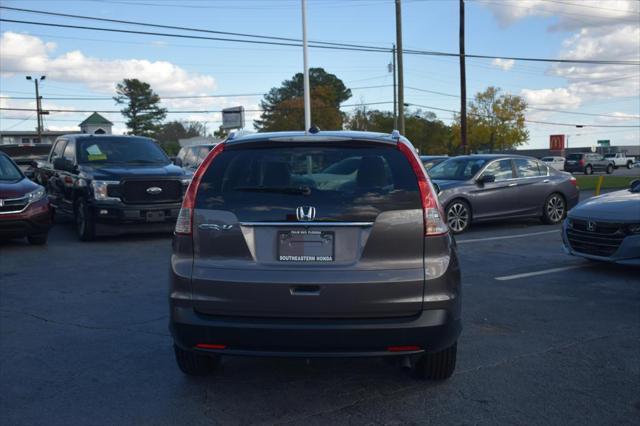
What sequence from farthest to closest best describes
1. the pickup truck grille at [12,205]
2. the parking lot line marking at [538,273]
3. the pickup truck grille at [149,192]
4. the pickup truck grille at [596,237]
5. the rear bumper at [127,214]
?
the pickup truck grille at [149,192], the rear bumper at [127,214], the pickup truck grille at [12,205], the parking lot line marking at [538,273], the pickup truck grille at [596,237]

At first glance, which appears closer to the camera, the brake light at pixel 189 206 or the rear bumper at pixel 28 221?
the brake light at pixel 189 206

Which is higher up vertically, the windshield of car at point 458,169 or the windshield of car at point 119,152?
the windshield of car at point 119,152

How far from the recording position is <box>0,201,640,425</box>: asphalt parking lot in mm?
3898

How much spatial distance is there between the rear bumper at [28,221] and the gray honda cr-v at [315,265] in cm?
745

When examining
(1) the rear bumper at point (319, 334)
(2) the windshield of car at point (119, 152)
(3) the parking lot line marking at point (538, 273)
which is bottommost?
(3) the parking lot line marking at point (538, 273)

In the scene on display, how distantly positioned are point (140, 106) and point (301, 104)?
25600 mm

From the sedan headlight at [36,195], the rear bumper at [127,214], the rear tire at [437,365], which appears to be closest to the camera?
the rear tire at [437,365]

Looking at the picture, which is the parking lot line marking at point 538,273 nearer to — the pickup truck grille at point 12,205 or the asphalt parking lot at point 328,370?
the asphalt parking lot at point 328,370

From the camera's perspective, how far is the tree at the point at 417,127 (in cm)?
8206

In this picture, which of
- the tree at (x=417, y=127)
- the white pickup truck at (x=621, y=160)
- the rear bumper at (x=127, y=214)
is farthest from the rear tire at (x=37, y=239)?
the tree at (x=417, y=127)

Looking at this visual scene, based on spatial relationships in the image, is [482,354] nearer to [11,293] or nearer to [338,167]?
[338,167]

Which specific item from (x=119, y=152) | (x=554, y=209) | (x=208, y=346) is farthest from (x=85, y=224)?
(x=554, y=209)

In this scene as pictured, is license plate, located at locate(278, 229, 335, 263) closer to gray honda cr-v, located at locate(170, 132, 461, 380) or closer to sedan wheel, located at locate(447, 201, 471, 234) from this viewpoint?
gray honda cr-v, located at locate(170, 132, 461, 380)

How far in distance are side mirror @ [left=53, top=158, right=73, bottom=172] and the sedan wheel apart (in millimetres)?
7296
